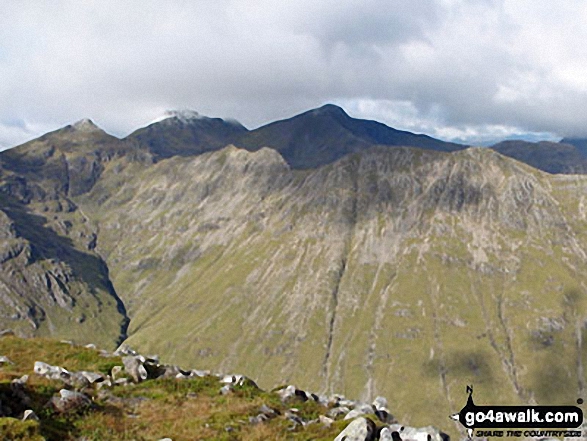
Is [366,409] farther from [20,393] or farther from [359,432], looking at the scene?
[20,393]

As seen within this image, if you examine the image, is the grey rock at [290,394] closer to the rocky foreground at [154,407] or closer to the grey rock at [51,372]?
the rocky foreground at [154,407]

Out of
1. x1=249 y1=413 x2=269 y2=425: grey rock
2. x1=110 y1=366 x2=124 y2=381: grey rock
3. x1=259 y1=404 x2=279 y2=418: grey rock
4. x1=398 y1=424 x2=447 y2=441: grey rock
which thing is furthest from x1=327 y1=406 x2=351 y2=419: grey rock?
x1=110 y1=366 x2=124 y2=381: grey rock

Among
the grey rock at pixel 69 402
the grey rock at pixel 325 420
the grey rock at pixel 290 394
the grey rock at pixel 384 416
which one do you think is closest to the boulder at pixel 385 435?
the grey rock at pixel 325 420

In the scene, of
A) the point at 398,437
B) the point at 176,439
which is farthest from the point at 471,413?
the point at 176,439

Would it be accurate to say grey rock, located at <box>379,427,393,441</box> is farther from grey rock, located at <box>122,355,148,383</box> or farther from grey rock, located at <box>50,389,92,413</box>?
grey rock, located at <box>122,355,148,383</box>

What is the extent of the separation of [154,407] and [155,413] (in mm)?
1044

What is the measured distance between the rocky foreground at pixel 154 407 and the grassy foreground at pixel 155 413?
2.1 inches

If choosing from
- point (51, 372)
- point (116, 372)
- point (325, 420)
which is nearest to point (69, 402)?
point (51, 372)

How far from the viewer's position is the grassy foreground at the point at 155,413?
23.9 m

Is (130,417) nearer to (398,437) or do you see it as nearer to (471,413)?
(398,437)

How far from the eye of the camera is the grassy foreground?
23922mm

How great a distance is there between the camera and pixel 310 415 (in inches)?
1205

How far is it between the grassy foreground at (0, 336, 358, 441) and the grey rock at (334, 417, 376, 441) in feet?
4.36

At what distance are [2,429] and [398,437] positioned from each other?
17.8 metres
